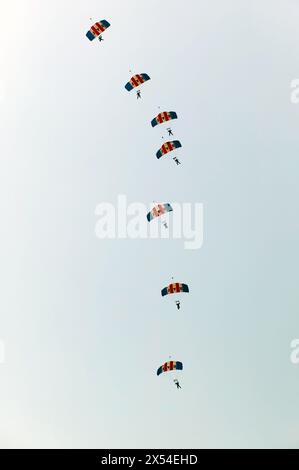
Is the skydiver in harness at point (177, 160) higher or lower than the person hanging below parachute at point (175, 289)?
higher

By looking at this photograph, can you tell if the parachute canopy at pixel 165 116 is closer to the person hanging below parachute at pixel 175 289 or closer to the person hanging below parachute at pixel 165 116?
the person hanging below parachute at pixel 165 116

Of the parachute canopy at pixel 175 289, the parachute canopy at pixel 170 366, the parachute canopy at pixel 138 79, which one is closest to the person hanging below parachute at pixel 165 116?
the parachute canopy at pixel 138 79

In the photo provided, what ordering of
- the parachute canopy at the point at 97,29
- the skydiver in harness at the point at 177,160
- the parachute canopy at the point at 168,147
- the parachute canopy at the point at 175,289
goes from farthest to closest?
the skydiver in harness at the point at 177,160 < the parachute canopy at the point at 175,289 < the parachute canopy at the point at 168,147 < the parachute canopy at the point at 97,29

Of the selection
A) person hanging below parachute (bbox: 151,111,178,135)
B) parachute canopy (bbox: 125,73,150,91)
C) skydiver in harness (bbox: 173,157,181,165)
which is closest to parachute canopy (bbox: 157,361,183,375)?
skydiver in harness (bbox: 173,157,181,165)

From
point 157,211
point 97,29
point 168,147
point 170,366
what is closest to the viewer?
point 97,29

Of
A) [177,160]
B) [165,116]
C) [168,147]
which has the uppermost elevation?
[177,160]

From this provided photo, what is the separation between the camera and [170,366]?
140ft

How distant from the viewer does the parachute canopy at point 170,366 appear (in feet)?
140

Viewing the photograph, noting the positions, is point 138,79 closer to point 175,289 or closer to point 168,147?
point 168,147

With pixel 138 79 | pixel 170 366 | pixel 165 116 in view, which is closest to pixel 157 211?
pixel 165 116

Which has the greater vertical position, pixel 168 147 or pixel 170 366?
pixel 168 147
